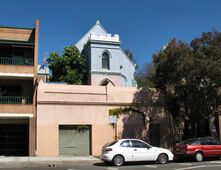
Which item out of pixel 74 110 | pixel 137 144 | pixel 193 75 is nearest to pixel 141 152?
pixel 137 144

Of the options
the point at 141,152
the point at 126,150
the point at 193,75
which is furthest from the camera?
the point at 193,75

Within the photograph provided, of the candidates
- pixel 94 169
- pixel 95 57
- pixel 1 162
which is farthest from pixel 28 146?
pixel 95 57

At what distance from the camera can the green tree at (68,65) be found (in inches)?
1812

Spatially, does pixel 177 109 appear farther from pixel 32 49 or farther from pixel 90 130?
pixel 32 49

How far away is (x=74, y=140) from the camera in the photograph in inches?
1205

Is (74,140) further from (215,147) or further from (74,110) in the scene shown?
(215,147)

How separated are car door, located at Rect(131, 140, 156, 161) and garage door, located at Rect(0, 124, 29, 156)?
10934mm

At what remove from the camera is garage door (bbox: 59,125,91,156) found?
30234 mm

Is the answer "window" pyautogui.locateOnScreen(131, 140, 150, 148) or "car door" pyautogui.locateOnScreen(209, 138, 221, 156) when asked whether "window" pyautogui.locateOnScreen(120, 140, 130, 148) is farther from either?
"car door" pyautogui.locateOnScreen(209, 138, 221, 156)

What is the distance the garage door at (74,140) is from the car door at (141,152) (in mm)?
7396

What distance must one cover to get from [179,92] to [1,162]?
14.0 metres

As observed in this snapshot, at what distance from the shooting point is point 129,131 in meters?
32.1

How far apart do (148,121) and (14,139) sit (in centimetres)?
1067

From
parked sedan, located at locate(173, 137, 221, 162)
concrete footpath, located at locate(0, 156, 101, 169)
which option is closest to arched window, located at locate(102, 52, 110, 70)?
parked sedan, located at locate(173, 137, 221, 162)
